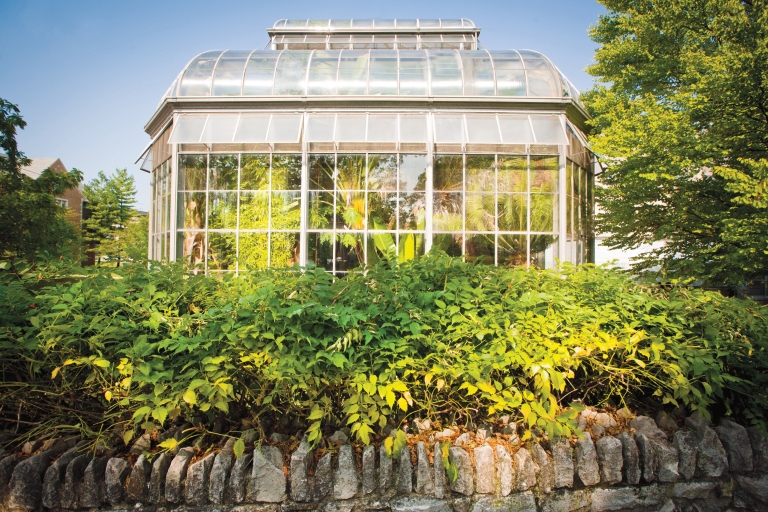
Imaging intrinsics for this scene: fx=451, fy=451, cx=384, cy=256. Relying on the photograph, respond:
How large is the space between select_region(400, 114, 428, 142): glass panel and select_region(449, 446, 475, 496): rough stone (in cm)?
889

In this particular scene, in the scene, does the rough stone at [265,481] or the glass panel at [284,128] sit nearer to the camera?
the rough stone at [265,481]

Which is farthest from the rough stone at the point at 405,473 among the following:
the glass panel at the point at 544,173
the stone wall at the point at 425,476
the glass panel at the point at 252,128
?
the glass panel at the point at 544,173

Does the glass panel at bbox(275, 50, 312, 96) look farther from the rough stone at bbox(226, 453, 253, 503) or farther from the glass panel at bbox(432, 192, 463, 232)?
the rough stone at bbox(226, 453, 253, 503)

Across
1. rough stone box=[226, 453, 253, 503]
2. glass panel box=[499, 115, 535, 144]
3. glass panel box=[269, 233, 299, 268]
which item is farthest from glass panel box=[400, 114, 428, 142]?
rough stone box=[226, 453, 253, 503]

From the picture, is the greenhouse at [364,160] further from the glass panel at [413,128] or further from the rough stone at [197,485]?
the rough stone at [197,485]

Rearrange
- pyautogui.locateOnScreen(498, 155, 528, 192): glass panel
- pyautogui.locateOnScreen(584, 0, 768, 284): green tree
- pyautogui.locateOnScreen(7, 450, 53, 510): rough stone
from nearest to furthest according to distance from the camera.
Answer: pyautogui.locateOnScreen(7, 450, 53, 510): rough stone → pyautogui.locateOnScreen(584, 0, 768, 284): green tree → pyautogui.locateOnScreen(498, 155, 528, 192): glass panel

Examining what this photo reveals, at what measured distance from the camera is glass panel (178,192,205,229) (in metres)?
10.8

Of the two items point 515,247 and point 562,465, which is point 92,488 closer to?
point 562,465

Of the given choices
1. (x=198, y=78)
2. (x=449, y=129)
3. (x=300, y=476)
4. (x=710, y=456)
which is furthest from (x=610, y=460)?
(x=198, y=78)

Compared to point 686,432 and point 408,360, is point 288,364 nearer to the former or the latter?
point 408,360

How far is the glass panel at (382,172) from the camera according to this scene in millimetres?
10766

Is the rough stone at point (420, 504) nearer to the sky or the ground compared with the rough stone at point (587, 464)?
nearer to the ground

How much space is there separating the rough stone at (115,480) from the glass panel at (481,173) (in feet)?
31.2

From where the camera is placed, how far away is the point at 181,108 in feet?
34.7
